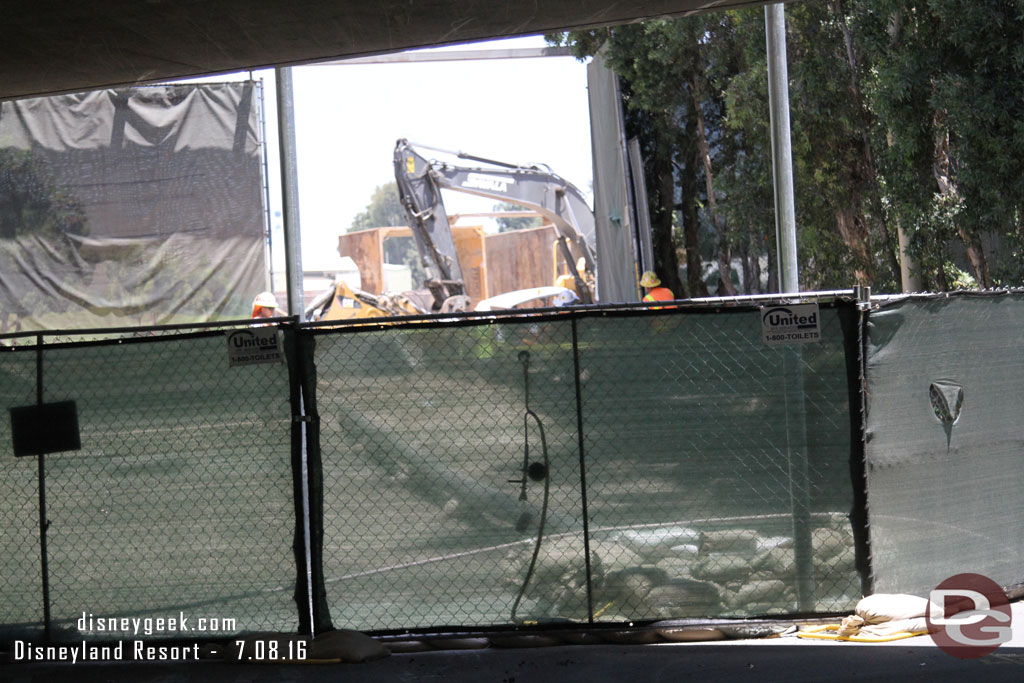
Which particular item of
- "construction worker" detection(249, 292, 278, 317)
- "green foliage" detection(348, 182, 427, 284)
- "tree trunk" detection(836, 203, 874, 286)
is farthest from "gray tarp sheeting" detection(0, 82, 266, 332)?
"green foliage" detection(348, 182, 427, 284)

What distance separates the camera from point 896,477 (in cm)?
632

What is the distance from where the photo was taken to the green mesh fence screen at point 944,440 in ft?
20.7

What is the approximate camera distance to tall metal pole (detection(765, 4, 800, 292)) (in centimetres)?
891

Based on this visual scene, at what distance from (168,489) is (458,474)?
1839mm

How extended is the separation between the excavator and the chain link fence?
18.0 meters

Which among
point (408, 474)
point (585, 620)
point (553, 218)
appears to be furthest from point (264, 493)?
point (553, 218)

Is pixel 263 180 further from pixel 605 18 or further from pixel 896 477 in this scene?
pixel 896 477

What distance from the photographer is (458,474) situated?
6.29 m

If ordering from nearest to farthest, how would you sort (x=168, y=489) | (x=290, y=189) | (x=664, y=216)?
1. (x=168, y=489)
2. (x=290, y=189)
3. (x=664, y=216)

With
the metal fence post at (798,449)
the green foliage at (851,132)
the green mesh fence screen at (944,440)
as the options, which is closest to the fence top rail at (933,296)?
Result: the green mesh fence screen at (944,440)

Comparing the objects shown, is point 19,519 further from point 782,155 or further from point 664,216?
point 664,216

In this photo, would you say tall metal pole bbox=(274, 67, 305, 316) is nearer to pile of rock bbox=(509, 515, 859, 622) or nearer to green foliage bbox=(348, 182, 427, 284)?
pile of rock bbox=(509, 515, 859, 622)

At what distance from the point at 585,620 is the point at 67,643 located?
3.27 metres

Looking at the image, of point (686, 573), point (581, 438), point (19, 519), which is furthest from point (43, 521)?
point (686, 573)
